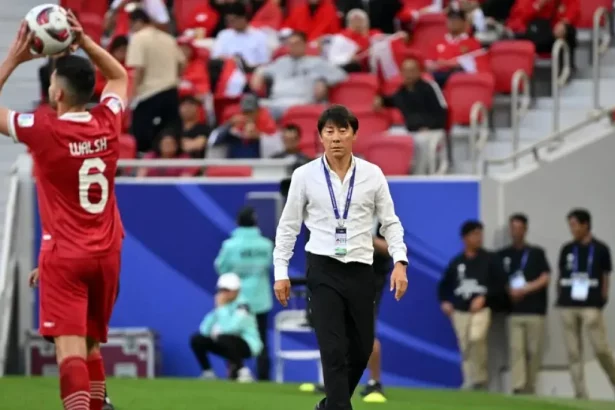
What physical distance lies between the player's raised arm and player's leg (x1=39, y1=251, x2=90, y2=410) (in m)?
1.06

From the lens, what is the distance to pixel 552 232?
16.7 meters

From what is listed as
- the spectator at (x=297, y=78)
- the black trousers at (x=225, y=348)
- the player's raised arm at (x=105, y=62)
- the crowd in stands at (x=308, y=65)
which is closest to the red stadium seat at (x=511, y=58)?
the crowd in stands at (x=308, y=65)

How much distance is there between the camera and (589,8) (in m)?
18.6

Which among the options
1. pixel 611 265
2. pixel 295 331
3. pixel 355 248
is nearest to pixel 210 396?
pixel 355 248

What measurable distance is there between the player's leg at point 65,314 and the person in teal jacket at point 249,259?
739cm

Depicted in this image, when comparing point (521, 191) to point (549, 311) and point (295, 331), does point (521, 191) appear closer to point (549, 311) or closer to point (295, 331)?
point (549, 311)

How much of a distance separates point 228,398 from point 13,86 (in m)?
7.17

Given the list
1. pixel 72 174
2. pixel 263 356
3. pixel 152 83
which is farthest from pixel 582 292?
pixel 72 174

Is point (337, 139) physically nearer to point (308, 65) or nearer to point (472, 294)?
point (472, 294)

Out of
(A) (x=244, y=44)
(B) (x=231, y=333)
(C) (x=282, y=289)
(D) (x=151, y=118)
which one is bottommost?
(B) (x=231, y=333)

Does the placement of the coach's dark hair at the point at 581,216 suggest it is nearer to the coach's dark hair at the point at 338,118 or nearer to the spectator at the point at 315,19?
the spectator at the point at 315,19

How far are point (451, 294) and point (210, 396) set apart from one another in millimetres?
4938

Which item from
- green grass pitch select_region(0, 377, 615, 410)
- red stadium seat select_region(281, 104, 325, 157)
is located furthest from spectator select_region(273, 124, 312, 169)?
green grass pitch select_region(0, 377, 615, 410)

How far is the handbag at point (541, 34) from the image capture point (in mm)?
18156
